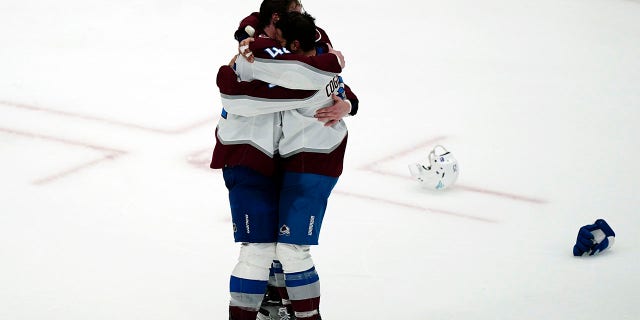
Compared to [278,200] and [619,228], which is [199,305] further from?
[619,228]

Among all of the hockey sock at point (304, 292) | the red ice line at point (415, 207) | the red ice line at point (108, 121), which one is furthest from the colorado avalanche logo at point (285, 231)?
the red ice line at point (108, 121)

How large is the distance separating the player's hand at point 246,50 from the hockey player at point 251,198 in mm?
269

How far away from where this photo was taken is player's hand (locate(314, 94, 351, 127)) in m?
4.45

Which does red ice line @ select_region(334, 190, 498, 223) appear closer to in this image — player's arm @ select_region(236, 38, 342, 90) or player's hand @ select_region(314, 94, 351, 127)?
player's hand @ select_region(314, 94, 351, 127)

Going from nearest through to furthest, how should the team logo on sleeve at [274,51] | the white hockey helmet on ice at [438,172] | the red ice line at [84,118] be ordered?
the team logo on sleeve at [274,51] < the white hockey helmet on ice at [438,172] < the red ice line at [84,118]

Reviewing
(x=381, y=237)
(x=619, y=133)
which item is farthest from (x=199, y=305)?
(x=619, y=133)

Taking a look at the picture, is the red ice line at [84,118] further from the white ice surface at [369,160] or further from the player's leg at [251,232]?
the player's leg at [251,232]

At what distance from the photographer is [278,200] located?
4523 mm

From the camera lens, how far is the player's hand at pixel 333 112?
445 centimetres

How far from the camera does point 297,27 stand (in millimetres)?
4289

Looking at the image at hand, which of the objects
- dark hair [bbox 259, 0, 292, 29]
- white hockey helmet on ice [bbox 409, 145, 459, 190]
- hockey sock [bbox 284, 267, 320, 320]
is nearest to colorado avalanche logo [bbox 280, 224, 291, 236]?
hockey sock [bbox 284, 267, 320, 320]

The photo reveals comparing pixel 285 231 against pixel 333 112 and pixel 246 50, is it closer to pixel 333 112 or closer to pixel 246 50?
pixel 333 112

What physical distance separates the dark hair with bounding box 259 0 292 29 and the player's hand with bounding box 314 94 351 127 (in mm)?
357

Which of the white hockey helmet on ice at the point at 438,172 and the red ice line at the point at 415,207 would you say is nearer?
the red ice line at the point at 415,207
